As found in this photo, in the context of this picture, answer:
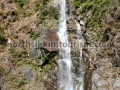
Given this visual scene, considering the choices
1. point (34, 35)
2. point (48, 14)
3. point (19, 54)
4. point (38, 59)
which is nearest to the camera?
point (38, 59)

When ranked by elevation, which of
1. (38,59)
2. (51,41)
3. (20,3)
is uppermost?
(20,3)

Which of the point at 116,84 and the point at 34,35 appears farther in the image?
the point at 34,35

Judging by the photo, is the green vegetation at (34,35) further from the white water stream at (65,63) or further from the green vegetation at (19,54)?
the white water stream at (65,63)

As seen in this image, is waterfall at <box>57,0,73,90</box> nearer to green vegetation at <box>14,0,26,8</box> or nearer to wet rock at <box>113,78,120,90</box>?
wet rock at <box>113,78,120,90</box>

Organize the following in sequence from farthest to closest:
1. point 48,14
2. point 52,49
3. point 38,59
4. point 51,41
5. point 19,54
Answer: point 48,14 < point 19,54 < point 51,41 < point 52,49 < point 38,59

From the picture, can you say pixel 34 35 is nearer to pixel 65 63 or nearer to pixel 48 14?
pixel 48 14

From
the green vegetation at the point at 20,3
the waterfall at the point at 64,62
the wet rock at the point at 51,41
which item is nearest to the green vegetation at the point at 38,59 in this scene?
the wet rock at the point at 51,41

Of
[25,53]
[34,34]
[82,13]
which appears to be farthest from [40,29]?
[82,13]

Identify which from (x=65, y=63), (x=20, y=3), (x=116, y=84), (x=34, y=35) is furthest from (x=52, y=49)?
(x=20, y=3)

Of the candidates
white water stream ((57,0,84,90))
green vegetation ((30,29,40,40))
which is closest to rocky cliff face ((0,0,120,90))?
green vegetation ((30,29,40,40))
